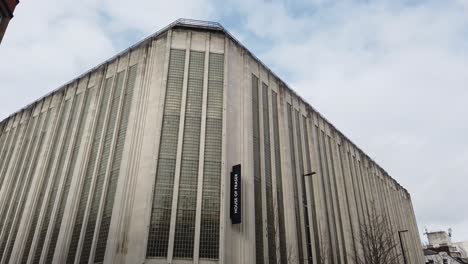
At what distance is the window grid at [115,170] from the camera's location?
27861 mm

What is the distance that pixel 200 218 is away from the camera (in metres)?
27.4

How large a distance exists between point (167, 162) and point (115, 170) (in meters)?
4.93

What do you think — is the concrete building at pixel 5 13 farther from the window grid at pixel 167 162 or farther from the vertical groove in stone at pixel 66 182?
the vertical groove in stone at pixel 66 182

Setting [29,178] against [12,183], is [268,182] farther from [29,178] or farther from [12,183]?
[12,183]

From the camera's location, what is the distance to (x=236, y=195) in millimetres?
28875

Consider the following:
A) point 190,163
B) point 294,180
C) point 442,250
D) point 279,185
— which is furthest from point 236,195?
point 442,250

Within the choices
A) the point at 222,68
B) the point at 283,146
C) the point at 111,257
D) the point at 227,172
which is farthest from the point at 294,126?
the point at 111,257

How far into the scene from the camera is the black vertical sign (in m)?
28.2

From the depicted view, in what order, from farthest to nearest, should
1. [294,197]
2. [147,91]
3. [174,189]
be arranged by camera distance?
[294,197]
[147,91]
[174,189]

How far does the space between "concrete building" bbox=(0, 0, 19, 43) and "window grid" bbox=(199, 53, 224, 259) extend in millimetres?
15804

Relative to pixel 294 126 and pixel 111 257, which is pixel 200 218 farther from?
pixel 294 126

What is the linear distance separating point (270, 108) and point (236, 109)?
5883mm

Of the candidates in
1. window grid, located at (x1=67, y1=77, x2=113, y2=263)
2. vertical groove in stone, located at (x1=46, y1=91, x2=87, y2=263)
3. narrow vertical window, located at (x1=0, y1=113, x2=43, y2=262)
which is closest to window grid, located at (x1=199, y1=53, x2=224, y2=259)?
window grid, located at (x1=67, y1=77, x2=113, y2=263)

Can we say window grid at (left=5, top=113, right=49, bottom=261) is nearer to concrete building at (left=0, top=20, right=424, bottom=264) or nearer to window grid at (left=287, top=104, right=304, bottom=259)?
concrete building at (left=0, top=20, right=424, bottom=264)
